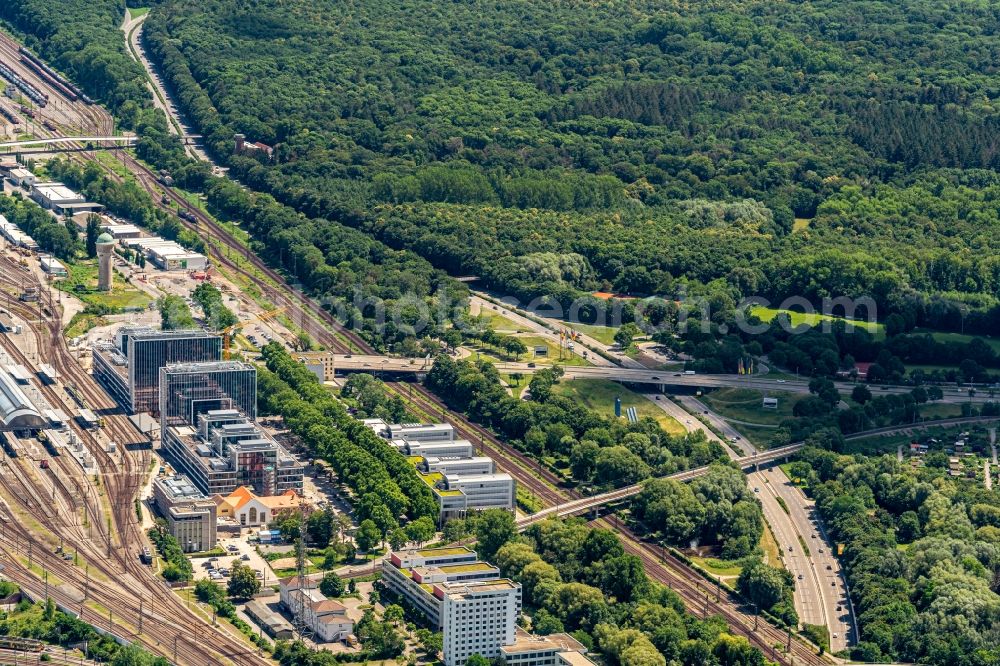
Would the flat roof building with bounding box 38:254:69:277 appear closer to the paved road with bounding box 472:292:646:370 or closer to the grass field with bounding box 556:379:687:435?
the paved road with bounding box 472:292:646:370

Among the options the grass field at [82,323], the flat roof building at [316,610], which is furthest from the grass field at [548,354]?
the flat roof building at [316,610]

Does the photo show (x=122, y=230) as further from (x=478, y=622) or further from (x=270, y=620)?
(x=478, y=622)

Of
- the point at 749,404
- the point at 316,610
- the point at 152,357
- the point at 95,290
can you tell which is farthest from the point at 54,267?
the point at 316,610

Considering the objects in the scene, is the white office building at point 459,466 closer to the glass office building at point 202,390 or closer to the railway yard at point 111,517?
the railway yard at point 111,517

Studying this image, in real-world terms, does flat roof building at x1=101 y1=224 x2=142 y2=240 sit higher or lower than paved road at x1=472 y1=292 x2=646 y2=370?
higher

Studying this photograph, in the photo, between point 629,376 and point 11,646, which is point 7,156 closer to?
point 629,376

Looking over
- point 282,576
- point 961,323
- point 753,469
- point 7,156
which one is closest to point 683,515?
point 753,469

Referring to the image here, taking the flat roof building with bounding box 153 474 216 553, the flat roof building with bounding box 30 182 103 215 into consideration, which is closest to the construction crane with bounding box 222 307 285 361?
the flat roof building with bounding box 153 474 216 553
